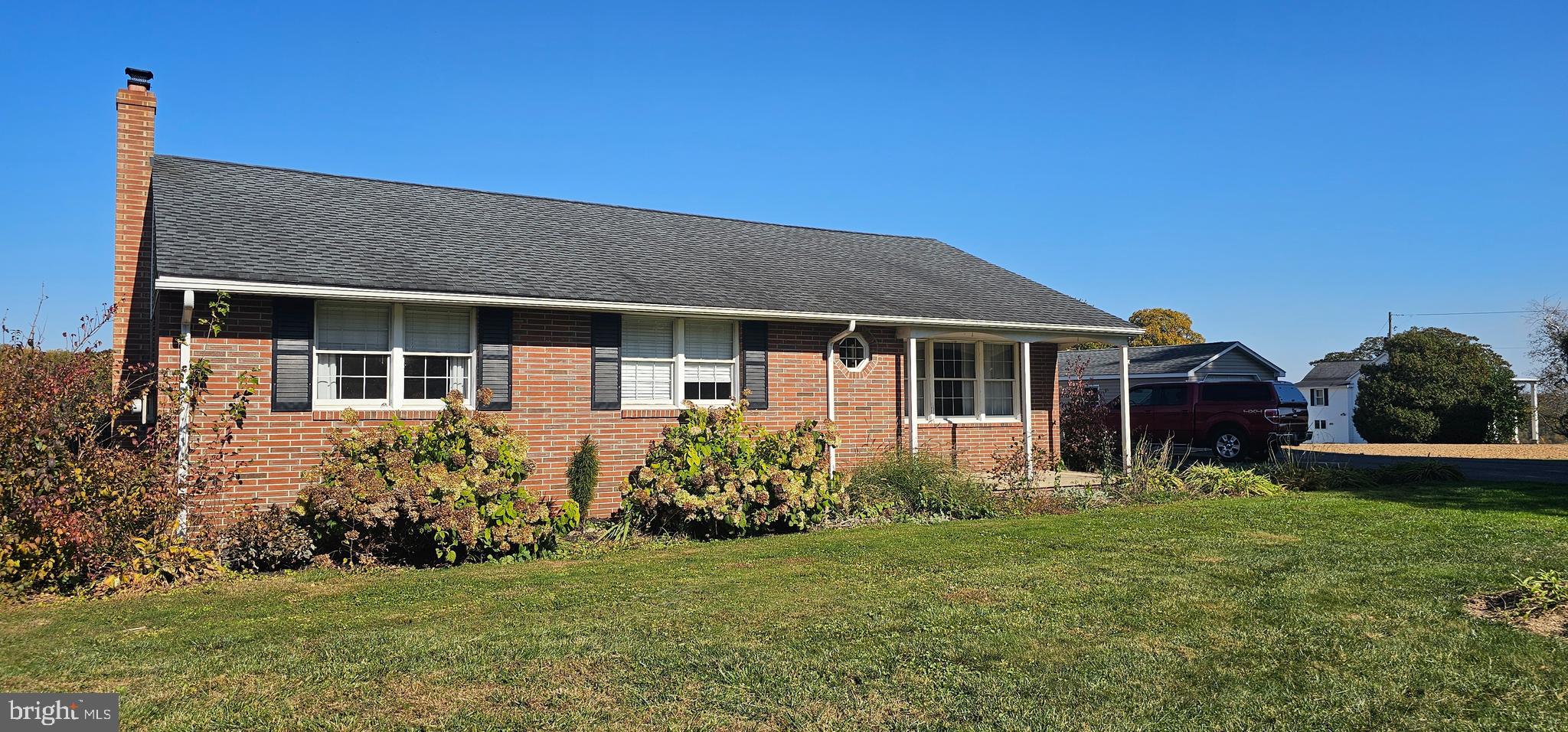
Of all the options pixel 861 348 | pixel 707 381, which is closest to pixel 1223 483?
pixel 861 348

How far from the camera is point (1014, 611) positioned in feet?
21.9

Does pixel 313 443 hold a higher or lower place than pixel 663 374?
lower

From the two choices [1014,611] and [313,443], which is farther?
[313,443]

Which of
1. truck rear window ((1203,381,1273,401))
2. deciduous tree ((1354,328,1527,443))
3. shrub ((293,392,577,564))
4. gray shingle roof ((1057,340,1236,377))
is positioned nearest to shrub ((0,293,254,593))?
shrub ((293,392,577,564))

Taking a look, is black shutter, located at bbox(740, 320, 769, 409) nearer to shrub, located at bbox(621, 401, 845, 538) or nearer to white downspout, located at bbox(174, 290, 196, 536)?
shrub, located at bbox(621, 401, 845, 538)

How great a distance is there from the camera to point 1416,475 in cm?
1584

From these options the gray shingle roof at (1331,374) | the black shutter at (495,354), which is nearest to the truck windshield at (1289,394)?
the black shutter at (495,354)

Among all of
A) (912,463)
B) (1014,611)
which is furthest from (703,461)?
(1014,611)

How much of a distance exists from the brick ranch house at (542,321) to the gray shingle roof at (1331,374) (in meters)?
29.9

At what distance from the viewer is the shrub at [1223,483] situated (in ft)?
47.3

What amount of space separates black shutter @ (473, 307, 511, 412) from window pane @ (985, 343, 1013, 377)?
831cm

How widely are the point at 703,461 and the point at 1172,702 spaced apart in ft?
22.4

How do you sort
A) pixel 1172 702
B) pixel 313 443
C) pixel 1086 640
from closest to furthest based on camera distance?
1. pixel 1172 702
2. pixel 1086 640
3. pixel 313 443

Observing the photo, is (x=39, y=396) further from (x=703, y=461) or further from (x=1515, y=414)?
(x=1515, y=414)
